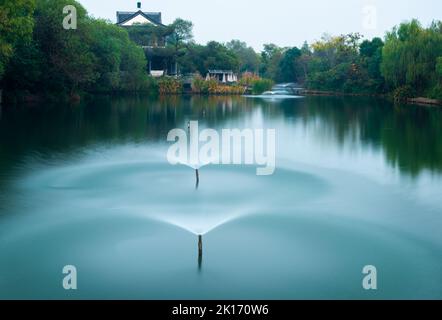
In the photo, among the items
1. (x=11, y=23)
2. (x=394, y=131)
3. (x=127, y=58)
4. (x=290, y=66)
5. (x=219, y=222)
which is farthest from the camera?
(x=290, y=66)

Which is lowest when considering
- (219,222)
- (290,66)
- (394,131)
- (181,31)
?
(219,222)

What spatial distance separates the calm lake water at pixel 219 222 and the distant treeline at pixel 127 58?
1928cm

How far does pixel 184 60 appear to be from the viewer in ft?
267

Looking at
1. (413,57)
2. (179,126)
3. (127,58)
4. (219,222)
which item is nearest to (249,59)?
(127,58)

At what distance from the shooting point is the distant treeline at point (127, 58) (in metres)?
43.0

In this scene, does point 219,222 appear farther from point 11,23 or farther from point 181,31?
point 181,31

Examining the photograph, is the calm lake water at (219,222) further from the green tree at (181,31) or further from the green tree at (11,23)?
the green tree at (181,31)

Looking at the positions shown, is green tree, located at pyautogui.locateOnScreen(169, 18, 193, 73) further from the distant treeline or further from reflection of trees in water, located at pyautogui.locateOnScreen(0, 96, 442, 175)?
reflection of trees in water, located at pyautogui.locateOnScreen(0, 96, 442, 175)

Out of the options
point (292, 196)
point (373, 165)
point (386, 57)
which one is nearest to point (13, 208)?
point (292, 196)

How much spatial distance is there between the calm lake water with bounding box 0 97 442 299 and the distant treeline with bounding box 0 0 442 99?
19275mm

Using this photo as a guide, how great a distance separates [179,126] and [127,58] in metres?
33.5

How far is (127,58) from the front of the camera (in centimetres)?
6506
